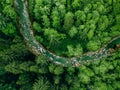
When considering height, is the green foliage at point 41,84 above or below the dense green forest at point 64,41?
below

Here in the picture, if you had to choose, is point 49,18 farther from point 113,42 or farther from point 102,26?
point 113,42

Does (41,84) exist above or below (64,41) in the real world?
below

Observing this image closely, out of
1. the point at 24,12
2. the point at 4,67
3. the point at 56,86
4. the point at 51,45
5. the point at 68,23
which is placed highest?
the point at 24,12

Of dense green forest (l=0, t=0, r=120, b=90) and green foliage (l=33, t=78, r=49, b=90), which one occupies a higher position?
dense green forest (l=0, t=0, r=120, b=90)

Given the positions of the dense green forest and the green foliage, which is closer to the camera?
the green foliage

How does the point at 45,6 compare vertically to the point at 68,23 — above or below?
above

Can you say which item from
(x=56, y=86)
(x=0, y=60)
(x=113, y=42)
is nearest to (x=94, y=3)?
(x=113, y=42)

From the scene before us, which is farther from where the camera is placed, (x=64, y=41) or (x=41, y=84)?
(x=64, y=41)

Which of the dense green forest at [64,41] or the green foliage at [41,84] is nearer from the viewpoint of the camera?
the green foliage at [41,84]
